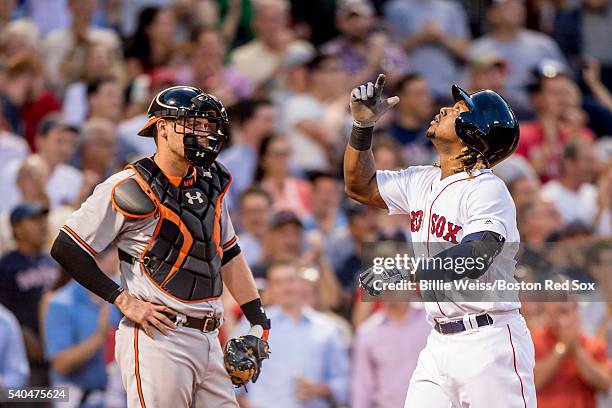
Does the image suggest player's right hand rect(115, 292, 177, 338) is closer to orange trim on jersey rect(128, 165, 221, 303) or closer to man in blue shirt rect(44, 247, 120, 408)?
orange trim on jersey rect(128, 165, 221, 303)

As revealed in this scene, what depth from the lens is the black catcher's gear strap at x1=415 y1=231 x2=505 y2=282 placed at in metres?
5.00

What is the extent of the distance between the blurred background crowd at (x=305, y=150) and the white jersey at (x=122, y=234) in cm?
252

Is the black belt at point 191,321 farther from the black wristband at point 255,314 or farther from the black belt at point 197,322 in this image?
the black wristband at point 255,314

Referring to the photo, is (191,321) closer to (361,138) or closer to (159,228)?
(159,228)

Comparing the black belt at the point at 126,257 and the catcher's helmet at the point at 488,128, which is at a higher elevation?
the catcher's helmet at the point at 488,128

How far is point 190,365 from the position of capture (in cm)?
536

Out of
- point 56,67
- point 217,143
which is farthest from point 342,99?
point 217,143

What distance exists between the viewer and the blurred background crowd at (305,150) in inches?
309

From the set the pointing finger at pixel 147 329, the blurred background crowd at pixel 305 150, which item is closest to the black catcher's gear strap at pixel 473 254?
the pointing finger at pixel 147 329

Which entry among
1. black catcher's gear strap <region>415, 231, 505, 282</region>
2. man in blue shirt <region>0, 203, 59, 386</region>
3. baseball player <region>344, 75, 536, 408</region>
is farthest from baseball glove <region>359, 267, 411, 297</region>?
man in blue shirt <region>0, 203, 59, 386</region>

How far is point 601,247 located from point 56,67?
5.04m

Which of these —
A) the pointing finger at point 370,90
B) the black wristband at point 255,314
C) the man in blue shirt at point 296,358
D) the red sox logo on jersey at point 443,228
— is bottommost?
the man in blue shirt at point 296,358

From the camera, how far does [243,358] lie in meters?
5.46

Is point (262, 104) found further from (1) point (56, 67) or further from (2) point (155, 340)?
(2) point (155, 340)
